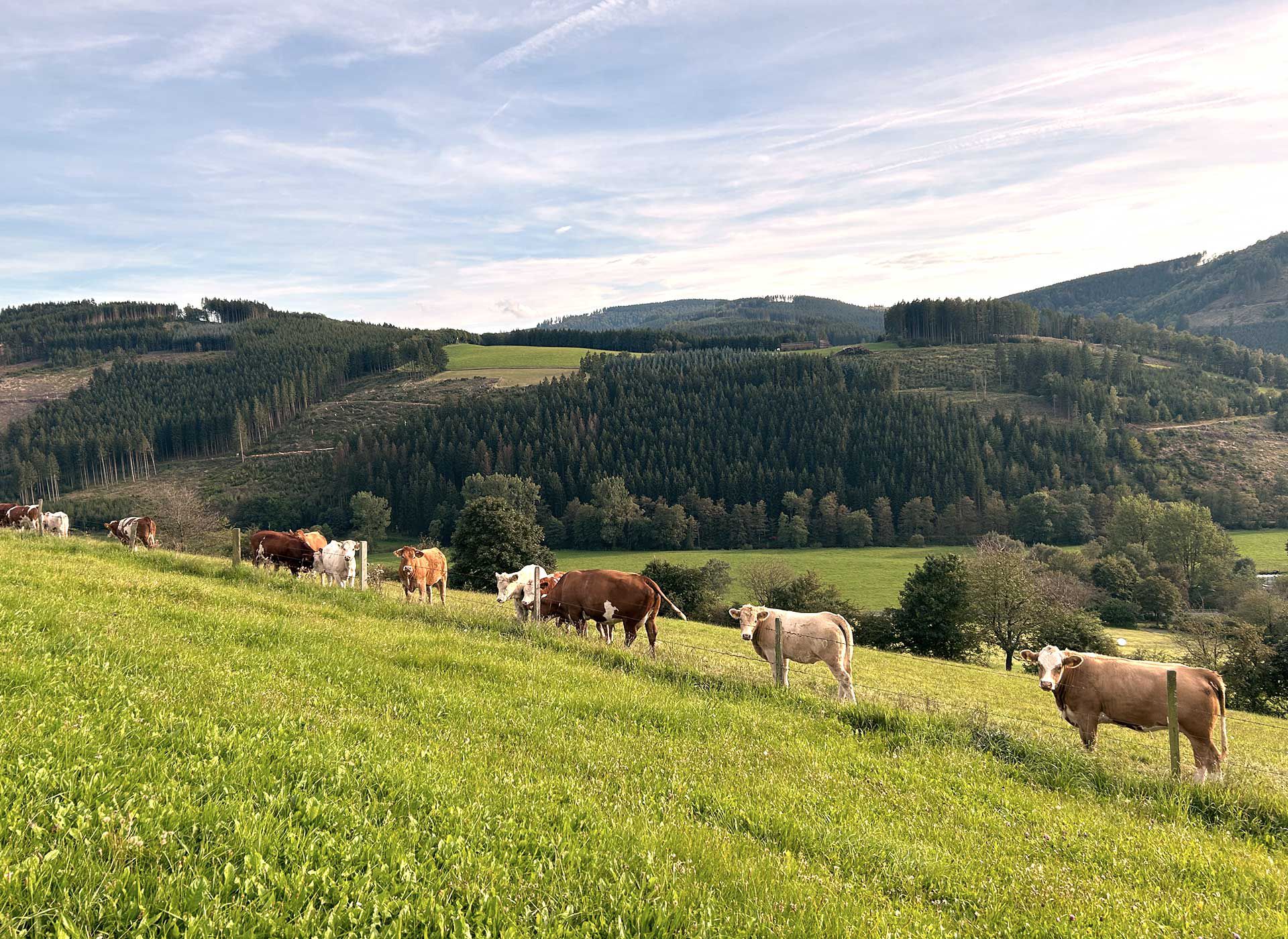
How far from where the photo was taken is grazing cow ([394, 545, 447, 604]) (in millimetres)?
25281

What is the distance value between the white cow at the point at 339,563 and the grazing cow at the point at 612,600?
9.38 metres

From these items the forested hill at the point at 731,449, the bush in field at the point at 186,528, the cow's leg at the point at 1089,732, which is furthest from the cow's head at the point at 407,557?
the forested hill at the point at 731,449

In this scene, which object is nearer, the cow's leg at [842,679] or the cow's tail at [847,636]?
the cow's leg at [842,679]

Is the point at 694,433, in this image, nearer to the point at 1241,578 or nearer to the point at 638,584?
the point at 1241,578

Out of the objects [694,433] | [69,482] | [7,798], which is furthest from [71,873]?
[69,482]

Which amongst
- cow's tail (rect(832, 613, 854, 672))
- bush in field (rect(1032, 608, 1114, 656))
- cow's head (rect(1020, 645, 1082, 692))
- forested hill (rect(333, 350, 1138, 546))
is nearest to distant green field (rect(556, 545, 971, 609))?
forested hill (rect(333, 350, 1138, 546))

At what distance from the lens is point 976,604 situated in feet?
173

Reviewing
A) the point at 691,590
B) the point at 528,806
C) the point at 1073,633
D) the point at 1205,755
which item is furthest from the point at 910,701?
the point at 691,590

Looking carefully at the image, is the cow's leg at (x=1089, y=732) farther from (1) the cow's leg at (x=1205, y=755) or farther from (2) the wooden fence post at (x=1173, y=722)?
(2) the wooden fence post at (x=1173, y=722)

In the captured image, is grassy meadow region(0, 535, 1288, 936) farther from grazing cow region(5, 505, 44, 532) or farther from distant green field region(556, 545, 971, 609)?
distant green field region(556, 545, 971, 609)

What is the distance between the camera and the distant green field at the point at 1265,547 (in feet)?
291

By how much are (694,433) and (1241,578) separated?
98286 millimetres

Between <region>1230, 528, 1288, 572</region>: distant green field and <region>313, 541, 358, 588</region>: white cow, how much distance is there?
113m

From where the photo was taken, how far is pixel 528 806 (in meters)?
6.20
